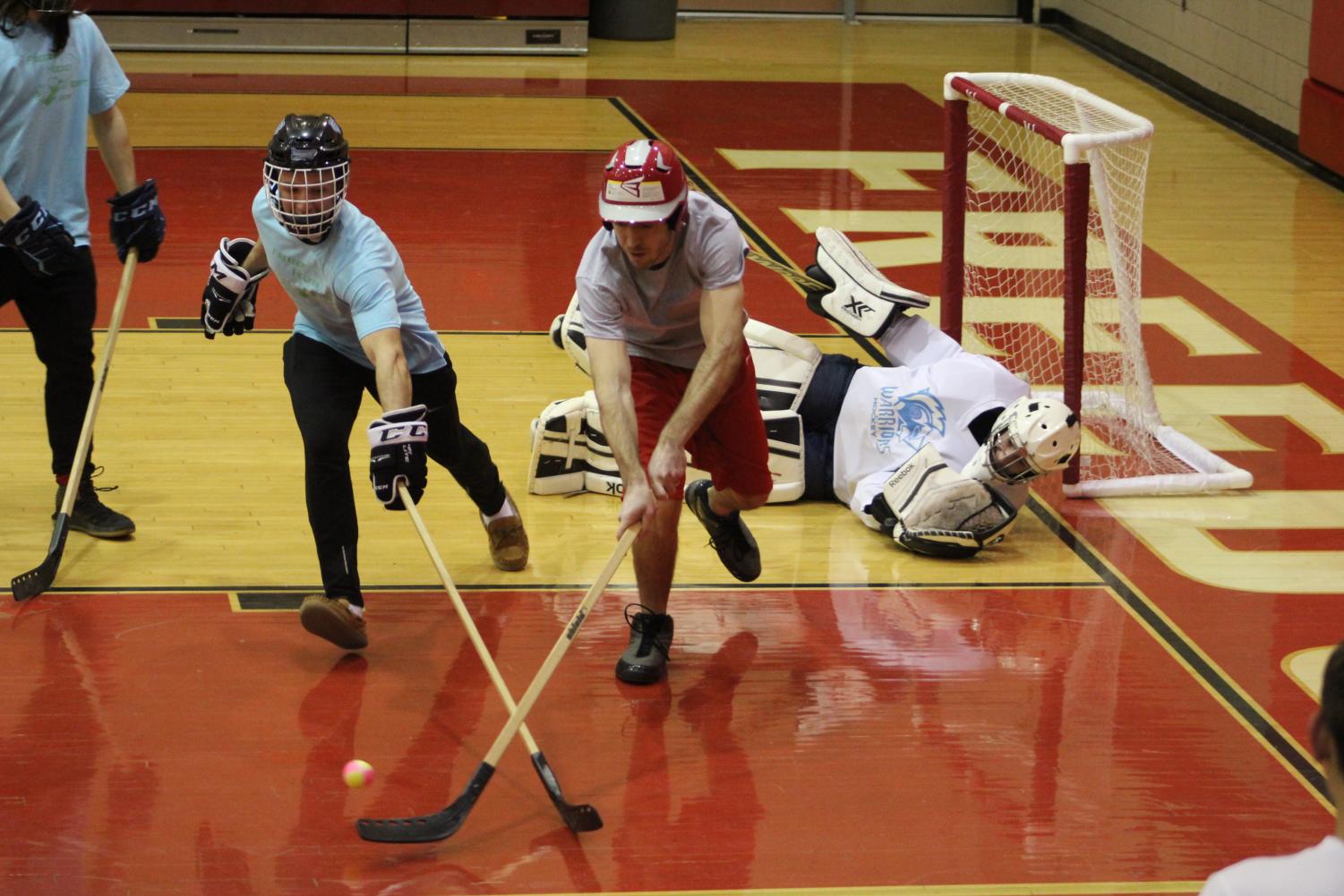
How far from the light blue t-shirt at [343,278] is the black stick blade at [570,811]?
1.24 m

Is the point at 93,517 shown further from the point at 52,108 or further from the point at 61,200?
the point at 52,108

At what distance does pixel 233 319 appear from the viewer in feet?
16.8

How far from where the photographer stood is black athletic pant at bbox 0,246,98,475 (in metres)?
5.25

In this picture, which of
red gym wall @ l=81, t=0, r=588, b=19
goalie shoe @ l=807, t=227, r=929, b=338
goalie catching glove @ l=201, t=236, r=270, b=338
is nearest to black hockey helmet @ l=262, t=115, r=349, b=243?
goalie catching glove @ l=201, t=236, r=270, b=338

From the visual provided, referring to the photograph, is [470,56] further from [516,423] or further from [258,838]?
[258,838]

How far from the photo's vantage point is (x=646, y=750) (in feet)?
14.4

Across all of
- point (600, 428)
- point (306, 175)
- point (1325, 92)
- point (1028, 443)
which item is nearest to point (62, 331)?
point (306, 175)

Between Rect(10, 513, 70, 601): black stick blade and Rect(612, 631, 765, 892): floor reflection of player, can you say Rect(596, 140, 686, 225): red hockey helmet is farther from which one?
Rect(10, 513, 70, 601): black stick blade

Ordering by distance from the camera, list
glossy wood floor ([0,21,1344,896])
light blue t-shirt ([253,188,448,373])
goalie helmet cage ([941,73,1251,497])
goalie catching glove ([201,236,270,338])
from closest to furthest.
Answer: glossy wood floor ([0,21,1344,896])
light blue t-shirt ([253,188,448,373])
goalie catching glove ([201,236,270,338])
goalie helmet cage ([941,73,1251,497])

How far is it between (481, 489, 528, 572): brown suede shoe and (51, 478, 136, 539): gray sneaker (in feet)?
3.76

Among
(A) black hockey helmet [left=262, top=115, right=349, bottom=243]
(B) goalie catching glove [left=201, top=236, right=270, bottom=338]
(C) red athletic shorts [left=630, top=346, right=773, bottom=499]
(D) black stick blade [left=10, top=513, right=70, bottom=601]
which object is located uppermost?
(A) black hockey helmet [left=262, top=115, right=349, bottom=243]

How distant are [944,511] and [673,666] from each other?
1.13m

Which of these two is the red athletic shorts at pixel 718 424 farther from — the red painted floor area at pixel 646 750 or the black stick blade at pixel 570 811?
the black stick blade at pixel 570 811

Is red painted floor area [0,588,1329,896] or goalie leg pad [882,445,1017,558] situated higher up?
goalie leg pad [882,445,1017,558]
